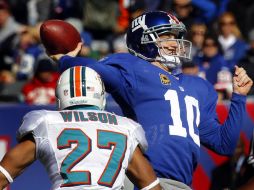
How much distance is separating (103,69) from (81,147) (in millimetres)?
988

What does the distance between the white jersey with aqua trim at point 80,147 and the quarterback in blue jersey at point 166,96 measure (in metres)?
0.76

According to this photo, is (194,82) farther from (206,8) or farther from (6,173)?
(206,8)

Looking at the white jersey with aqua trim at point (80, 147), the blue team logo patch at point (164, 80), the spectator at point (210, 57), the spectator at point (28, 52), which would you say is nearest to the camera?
the white jersey with aqua trim at point (80, 147)

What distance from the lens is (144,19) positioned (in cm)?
562

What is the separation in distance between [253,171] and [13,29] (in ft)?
20.0

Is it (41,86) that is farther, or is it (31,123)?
(41,86)

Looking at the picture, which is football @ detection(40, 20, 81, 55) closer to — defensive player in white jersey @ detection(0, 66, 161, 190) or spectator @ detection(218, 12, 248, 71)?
defensive player in white jersey @ detection(0, 66, 161, 190)

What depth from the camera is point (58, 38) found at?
5.47 meters

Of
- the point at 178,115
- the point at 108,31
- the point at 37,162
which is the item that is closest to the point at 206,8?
the point at 108,31

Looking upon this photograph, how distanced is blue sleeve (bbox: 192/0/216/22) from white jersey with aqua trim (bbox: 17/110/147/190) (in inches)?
302

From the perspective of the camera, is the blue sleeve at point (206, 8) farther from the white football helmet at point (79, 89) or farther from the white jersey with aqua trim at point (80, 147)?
the white jersey with aqua trim at point (80, 147)

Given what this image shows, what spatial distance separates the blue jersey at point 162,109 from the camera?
17.0ft

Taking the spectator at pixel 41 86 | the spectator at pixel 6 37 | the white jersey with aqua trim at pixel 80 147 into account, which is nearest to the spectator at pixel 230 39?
the spectator at pixel 41 86

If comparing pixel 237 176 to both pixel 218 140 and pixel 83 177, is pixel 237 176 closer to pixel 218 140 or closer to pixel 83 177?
pixel 218 140
